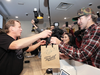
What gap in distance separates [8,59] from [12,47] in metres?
0.26

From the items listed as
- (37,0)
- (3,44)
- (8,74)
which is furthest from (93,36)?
(37,0)

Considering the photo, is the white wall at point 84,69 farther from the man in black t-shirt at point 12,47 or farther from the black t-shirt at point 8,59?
the black t-shirt at point 8,59

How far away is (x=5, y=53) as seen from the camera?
2.94 ft

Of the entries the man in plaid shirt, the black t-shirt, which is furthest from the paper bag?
the black t-shirt

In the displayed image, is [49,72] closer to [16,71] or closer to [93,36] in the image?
[16,71]

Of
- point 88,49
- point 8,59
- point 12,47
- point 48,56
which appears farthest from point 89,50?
point 8,59

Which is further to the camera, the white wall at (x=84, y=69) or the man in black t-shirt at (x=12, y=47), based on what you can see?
the man in black t-shirt at (x=12, y=47)

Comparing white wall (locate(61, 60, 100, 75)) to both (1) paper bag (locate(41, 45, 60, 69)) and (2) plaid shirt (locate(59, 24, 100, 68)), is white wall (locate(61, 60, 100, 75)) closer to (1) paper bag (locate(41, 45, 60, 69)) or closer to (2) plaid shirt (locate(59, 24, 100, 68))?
(2) plaid shirt (locate(59, 24, 100, 68))

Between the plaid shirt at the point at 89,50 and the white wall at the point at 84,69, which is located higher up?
the plaid shirt at the point at 89,50

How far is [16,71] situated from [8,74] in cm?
9

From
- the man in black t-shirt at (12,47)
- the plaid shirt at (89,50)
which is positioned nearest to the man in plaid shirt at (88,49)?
the plaid shirt at (89,50)

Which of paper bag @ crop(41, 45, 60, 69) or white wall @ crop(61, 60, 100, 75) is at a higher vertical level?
paper bag @ crop(41, 45, 60, 69)

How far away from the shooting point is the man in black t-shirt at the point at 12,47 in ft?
2.43

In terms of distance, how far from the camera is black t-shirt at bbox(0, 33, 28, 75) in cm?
79
